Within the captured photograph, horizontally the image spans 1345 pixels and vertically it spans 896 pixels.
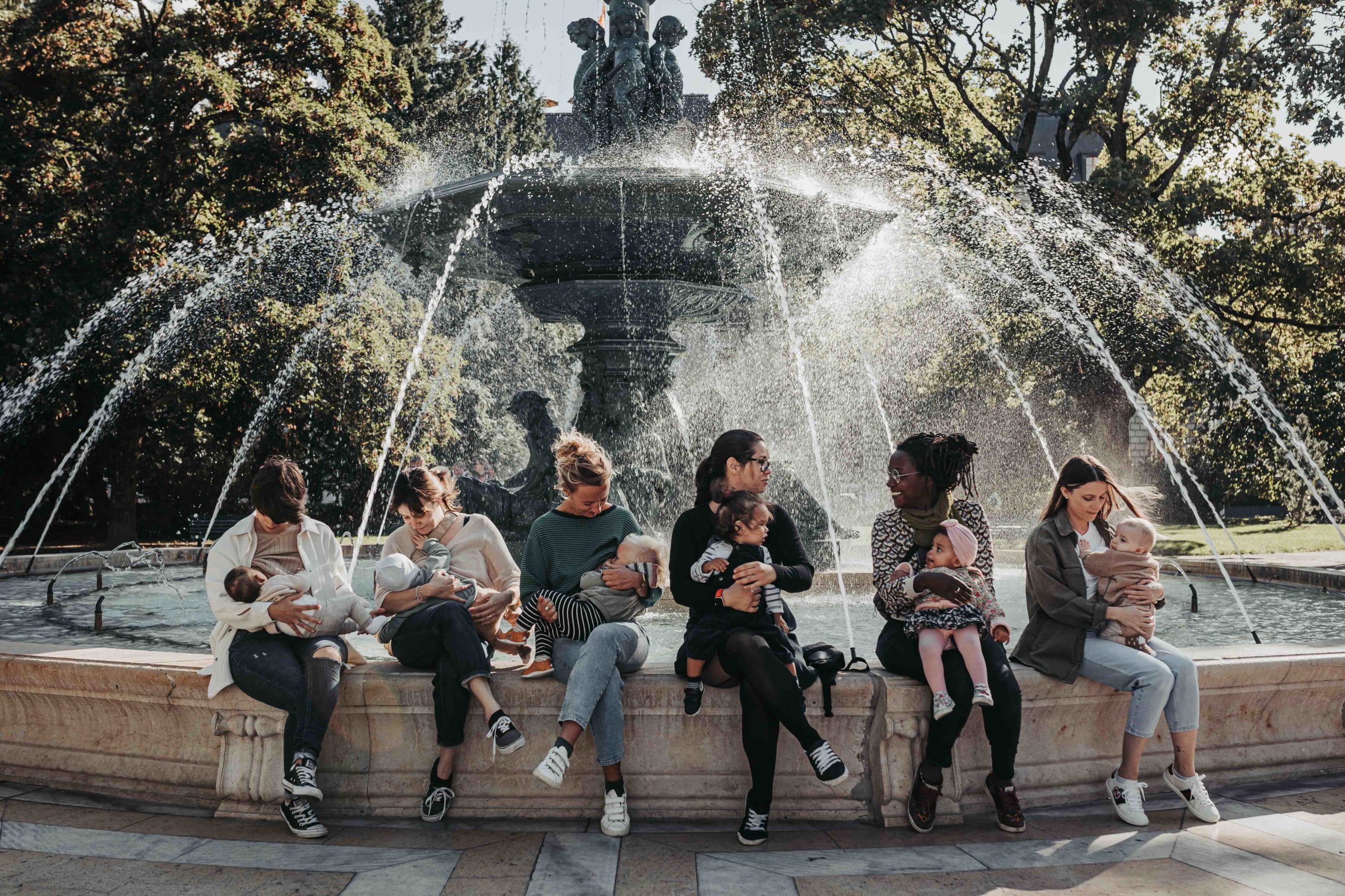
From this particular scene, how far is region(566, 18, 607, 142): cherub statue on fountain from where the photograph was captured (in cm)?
895

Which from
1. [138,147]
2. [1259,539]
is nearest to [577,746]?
[138,147]

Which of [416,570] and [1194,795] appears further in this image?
[416,570]

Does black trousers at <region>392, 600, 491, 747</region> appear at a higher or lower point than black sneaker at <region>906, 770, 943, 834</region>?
higher

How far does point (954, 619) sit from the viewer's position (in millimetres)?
3770

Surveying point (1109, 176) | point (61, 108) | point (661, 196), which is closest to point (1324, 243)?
point (1109, 176)

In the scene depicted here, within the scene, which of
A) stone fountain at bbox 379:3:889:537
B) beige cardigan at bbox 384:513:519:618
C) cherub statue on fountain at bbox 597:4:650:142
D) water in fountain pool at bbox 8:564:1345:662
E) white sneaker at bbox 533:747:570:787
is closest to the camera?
white sneaker at bbox 533:747:570:787

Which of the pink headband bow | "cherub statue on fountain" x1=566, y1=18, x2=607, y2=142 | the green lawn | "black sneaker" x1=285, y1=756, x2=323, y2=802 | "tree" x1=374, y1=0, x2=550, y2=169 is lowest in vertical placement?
the green lawn

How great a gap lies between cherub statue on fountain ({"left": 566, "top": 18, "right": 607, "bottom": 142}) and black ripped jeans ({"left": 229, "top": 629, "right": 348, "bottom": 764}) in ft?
20.1

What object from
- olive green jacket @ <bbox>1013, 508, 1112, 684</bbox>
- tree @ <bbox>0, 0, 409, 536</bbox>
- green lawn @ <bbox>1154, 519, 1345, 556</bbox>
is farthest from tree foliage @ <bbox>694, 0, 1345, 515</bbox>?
olive green jacket @ <bbox>1013, 508, 1112, 684</bbox>

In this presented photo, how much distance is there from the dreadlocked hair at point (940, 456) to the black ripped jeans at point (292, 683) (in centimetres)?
229

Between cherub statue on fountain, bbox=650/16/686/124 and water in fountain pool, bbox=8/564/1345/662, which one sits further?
cherub statue on fountain, bbox=650/16/686/124

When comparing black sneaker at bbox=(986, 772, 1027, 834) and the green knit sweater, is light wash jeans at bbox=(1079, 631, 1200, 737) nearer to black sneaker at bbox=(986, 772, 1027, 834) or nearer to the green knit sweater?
black sneaker at bbox=(986, 772, 1027, 834)

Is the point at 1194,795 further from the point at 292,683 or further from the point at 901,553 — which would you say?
the point at 292,683

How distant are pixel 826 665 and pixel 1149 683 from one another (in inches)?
46.1
